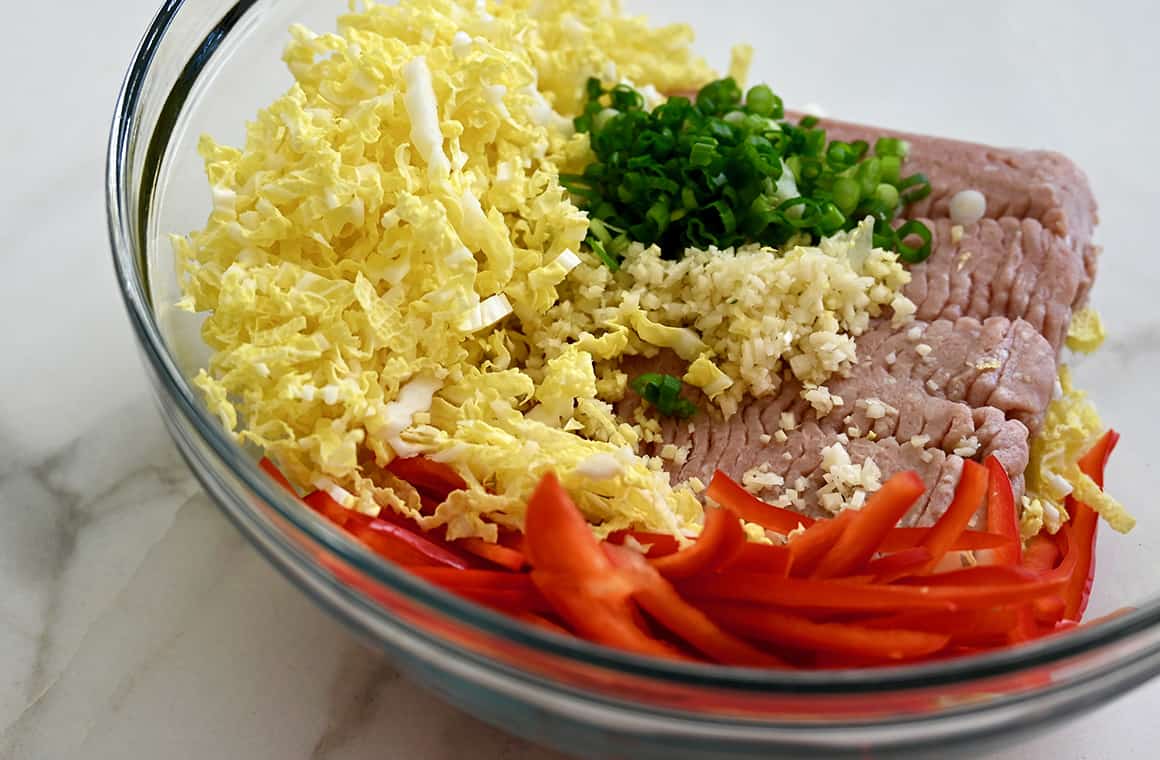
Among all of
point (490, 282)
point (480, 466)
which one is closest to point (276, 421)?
point (480, 466)

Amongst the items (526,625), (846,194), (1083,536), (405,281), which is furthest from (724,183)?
(526,625)

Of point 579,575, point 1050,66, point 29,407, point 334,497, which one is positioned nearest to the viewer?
point 579,575

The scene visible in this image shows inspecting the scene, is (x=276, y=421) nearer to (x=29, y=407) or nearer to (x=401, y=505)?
(x=401, y=505)

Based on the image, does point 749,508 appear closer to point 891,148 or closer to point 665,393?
point 665,393

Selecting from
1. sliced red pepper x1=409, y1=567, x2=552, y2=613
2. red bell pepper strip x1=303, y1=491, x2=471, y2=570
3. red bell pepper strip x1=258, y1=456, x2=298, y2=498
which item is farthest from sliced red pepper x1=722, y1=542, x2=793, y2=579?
red bell pepper strip x1=258, y1=456, x2=298, y2=498

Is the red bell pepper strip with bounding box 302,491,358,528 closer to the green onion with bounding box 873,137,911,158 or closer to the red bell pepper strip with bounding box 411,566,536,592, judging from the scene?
the red bell pepper strip with bounding box 411,566,536,592
